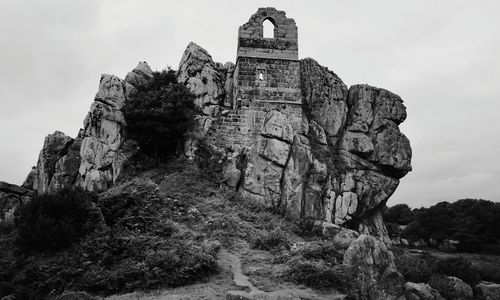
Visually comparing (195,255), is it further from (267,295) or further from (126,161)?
(126,161)

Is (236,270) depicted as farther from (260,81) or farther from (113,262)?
(260,81)

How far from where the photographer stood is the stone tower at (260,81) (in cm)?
2959

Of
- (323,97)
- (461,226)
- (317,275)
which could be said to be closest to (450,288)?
(317,275)

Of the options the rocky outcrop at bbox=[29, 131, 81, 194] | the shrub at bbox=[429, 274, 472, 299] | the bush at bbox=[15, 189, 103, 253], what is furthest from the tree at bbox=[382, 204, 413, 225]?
the bush at bbox=[15, 189, 103, 253]

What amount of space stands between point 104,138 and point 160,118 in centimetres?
404

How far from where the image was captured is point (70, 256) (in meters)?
15.9

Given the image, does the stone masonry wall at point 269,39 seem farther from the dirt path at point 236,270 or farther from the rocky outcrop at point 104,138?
the dirt path at point 236,270

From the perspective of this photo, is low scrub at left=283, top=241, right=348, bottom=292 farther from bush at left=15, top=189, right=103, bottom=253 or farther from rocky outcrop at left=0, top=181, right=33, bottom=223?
rocky outcrop at left=0, top=181, right=33, bottom=223

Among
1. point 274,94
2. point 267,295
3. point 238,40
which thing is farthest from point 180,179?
point 267,295

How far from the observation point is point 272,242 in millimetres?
20578

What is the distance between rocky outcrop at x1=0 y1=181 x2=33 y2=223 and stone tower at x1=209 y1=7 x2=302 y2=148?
13.2 metres

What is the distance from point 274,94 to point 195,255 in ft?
54.2

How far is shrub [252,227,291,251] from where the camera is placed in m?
20.3

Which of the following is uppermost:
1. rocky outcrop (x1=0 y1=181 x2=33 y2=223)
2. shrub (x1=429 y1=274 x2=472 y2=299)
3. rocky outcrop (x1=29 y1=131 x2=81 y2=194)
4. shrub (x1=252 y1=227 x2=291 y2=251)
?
rocky outcrop (x1=29 y1=131 x2=81 y2=194)
